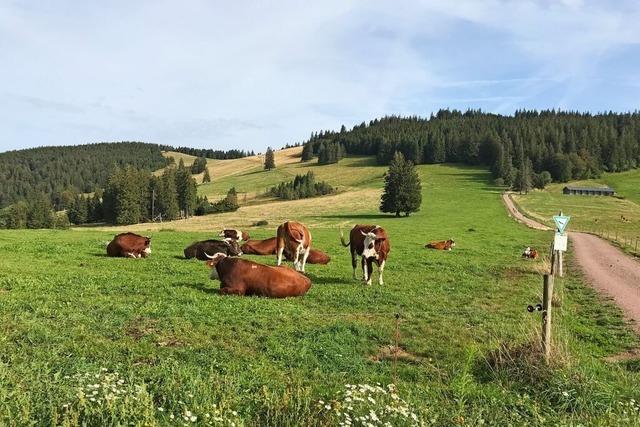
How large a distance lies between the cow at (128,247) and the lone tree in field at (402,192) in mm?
59103

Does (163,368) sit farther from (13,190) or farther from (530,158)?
(13,190)

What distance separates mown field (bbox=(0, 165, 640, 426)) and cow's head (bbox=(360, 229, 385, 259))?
115cm

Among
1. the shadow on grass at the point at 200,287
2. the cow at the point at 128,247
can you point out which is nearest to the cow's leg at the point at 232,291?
the shadow on grass at the point at 200,287

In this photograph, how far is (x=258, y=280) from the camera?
1438 cm

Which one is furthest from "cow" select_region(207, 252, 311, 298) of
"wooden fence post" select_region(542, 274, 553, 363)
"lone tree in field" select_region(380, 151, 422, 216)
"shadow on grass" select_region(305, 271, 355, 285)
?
"lone tree in field" select_region(380, 151, 422, 216)

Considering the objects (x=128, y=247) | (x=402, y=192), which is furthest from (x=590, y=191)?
(x=128, y=247)

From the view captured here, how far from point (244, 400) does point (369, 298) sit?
8.55 m

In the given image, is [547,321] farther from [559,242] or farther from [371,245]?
[371,245]

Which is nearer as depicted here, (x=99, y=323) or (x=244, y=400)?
(x=244, y=400)

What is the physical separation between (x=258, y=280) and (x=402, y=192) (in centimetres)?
6484

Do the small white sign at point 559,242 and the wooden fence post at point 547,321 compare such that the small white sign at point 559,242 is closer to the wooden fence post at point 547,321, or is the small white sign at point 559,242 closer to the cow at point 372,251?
the wooden fence post at point 547,321

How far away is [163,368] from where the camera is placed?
25.2ft

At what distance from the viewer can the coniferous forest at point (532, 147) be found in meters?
129

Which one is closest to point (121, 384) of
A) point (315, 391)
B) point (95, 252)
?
point (315, 391)
